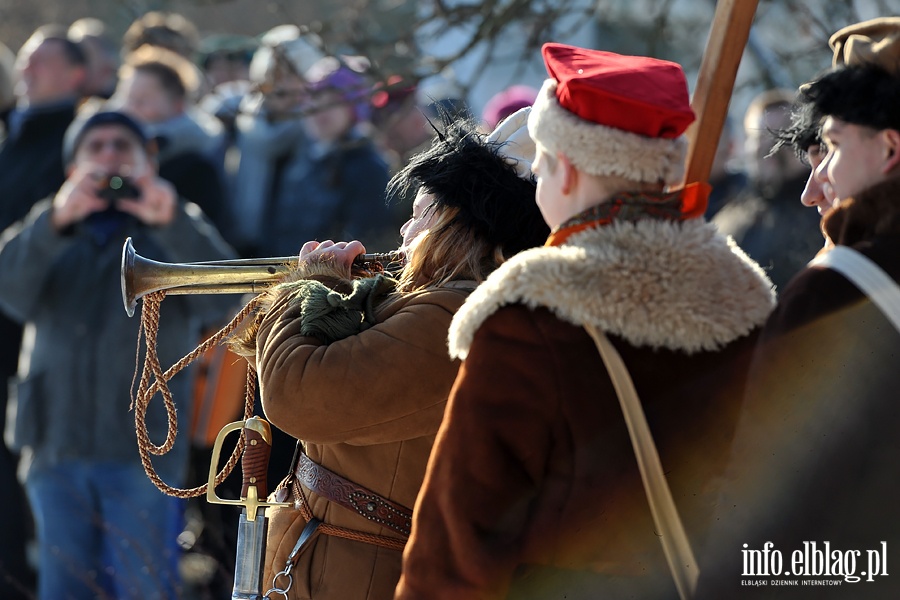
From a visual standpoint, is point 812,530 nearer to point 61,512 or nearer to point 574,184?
point 574,184

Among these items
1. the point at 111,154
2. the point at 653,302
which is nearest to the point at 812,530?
the point at 653,302

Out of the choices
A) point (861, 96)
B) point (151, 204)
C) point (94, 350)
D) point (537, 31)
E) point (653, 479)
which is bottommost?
point (653, 479)

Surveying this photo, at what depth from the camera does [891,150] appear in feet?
7.45

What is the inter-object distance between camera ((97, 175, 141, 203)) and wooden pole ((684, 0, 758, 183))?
3.75m

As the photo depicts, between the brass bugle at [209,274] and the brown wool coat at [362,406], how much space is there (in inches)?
11.6

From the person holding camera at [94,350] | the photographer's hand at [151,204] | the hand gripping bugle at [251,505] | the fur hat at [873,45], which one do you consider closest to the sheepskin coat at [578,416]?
the fur hat at [873,45]

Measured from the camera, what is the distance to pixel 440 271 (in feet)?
9.91

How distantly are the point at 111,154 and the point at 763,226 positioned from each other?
305 centimetres

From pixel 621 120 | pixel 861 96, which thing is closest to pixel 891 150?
pixel 861 96

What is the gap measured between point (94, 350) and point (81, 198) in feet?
2.22

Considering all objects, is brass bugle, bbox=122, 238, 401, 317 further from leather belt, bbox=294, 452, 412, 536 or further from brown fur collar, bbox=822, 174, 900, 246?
brown fur collar, bbox=822, 174, 900, 246

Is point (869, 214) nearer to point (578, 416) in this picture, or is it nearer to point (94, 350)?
point (578, 416)

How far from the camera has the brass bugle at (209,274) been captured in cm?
333

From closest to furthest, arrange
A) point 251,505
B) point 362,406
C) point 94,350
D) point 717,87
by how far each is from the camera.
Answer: point 717,87 → point 362,406 → point 251,505 → point 94,350
